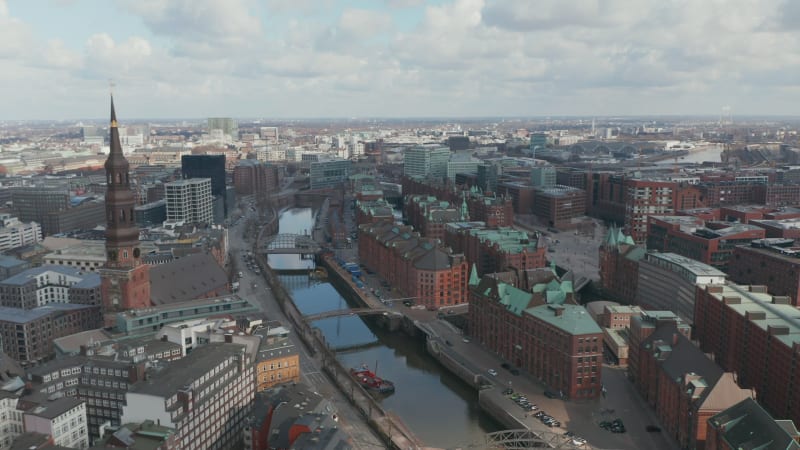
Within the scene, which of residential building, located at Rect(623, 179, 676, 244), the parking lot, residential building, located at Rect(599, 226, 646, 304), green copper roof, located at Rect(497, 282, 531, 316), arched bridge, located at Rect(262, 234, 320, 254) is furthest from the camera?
residential building, located at Rect(623, 179, 676, 244)

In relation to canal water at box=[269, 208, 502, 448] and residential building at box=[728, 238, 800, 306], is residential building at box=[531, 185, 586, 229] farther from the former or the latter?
canal water at box=[269, 208, 502, 448]

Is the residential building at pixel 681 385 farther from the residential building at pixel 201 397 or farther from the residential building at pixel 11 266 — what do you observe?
the residential building at pixel 11 266

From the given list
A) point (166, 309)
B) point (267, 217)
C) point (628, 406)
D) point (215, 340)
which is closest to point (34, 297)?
point (166, 309)

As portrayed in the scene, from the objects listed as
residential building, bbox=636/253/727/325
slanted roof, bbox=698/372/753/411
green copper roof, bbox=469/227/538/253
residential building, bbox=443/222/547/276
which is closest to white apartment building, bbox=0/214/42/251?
residential building, bbox=443/222/547/276

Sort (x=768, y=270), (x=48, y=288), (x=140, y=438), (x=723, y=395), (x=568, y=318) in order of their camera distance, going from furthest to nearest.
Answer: (x=768, y=270), (x=48, y=288), (x=568, y=318), (x=723, y=395), (x=140, y=438)

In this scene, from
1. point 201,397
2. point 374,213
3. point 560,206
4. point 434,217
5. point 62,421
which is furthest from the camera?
point 560,206

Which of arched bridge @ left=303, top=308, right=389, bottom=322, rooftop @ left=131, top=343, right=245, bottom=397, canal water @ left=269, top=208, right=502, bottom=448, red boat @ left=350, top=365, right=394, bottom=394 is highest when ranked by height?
rooftop @ left=131, top=343, right=245, bottom=397

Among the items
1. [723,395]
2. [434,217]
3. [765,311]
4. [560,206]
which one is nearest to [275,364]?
[723,395]

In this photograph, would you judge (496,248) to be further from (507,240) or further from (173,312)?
(173,312)
